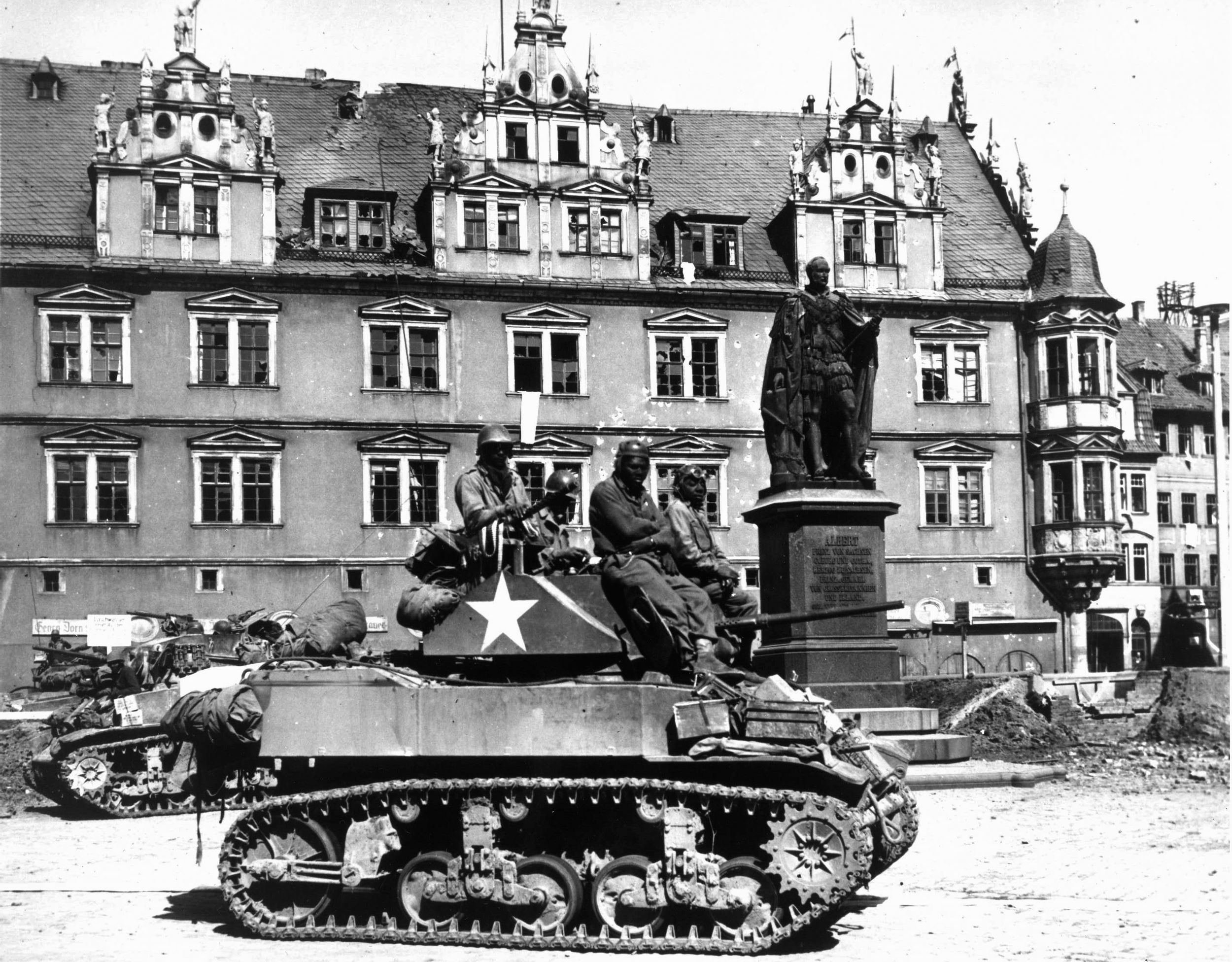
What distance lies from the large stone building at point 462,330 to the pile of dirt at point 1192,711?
1410 centimetres

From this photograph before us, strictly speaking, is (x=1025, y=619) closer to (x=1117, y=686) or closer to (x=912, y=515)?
(x=912, y=515)

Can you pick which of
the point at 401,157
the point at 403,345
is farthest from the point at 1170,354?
the point at 403,345

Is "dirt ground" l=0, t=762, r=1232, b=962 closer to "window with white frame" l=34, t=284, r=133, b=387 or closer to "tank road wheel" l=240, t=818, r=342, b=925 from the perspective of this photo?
"tank road wheel" l=240, t=818, r=342, b=925

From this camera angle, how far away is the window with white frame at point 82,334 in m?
33.2

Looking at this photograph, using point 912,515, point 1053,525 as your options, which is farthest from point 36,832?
point 1053,525

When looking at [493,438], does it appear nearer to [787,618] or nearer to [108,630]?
[787,618]

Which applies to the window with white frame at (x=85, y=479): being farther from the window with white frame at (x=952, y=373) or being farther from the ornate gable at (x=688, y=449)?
the window with white frame at (x=952, y=373)

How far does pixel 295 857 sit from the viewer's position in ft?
31.2

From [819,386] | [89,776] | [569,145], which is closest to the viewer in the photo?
[819,386]

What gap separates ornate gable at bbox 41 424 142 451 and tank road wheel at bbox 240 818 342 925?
84.7 feet

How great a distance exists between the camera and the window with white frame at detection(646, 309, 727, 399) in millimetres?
36594

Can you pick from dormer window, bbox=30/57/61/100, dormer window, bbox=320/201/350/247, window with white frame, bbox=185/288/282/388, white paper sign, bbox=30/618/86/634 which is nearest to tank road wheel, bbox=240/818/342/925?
white paper sign, bbox=30/618/86/634

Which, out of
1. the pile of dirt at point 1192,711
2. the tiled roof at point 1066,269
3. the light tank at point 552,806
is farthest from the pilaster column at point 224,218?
the light tank at point 552,806

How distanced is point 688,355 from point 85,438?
14643mm
